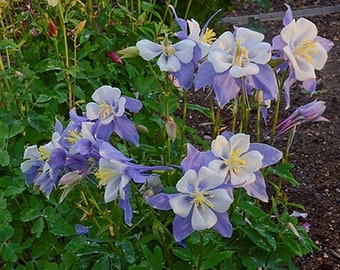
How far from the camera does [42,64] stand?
2393 millimetres

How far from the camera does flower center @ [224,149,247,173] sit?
4.34 feet

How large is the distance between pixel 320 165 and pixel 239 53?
1573 millimetres

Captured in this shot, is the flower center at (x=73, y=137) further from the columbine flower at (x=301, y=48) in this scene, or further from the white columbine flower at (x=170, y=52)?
the columbine flower at (x=301, y=48)

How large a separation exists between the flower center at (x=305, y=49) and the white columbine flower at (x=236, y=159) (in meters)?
0.20

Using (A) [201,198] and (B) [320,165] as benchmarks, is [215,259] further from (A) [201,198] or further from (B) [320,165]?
(B) [320,165]

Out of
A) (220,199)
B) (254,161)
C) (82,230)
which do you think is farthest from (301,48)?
(82,230)

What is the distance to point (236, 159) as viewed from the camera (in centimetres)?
132

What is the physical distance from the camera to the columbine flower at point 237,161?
1320 mm

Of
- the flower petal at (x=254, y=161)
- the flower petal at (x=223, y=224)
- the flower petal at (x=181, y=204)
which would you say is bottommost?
the flower petal at (x=223, y=224)

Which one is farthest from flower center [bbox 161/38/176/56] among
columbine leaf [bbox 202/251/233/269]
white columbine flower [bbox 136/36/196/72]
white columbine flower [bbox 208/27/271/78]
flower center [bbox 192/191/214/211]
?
columbine leaf [bbox 202/251/233/269]

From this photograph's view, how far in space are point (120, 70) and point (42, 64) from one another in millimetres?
349

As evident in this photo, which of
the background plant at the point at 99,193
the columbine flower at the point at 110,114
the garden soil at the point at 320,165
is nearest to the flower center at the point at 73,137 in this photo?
the columbine flower at the point at 110,114

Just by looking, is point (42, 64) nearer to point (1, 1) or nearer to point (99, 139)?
point (1, 1)

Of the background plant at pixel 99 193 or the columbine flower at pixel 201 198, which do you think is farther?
the background plant at pixel 99 193
